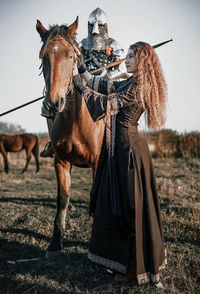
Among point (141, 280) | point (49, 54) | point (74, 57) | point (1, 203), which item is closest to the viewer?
point (141, 280)

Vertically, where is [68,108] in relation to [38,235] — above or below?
above

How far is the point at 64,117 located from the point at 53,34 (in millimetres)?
874

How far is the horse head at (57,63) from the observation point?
204cm

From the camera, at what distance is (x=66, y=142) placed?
2.61 metres

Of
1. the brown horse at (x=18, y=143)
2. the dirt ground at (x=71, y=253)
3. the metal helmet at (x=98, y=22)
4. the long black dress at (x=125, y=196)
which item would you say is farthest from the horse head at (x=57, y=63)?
the brown horse at (x=18, y=143)

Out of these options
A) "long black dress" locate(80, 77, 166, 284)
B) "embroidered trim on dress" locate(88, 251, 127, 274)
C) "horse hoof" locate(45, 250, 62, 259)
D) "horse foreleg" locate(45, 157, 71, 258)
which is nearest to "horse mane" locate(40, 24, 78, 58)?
"long black dress" locate(80, 77, 166, 284)

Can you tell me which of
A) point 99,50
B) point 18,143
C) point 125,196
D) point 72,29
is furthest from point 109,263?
point 18,143

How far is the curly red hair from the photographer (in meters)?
1.81

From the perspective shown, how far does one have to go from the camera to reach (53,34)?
2.25 meters

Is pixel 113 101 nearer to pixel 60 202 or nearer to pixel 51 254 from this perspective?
pixel 60 202

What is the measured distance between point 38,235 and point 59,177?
1021 millimetres

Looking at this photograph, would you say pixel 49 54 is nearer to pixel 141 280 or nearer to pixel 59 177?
pixel 59 177

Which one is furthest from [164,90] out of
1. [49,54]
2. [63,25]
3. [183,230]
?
[183,230]

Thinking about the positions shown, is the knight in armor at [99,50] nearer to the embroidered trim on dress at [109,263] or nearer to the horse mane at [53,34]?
the horse mane at [53,34]
